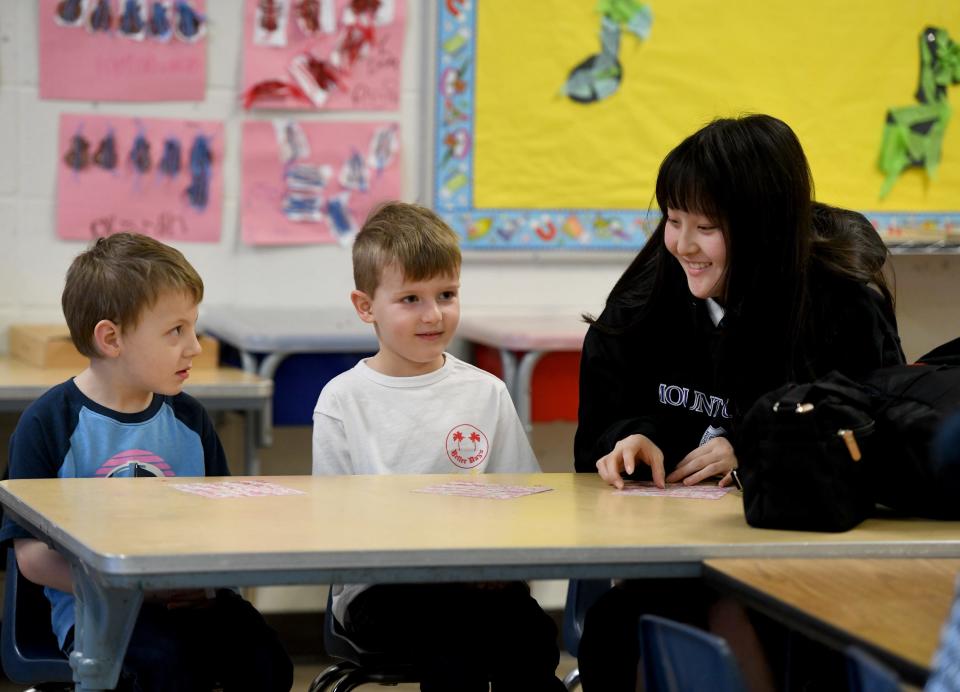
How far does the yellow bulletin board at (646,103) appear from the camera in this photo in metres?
3.43

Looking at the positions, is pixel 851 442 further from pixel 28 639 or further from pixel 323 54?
pixel 323 54

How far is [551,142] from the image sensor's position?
3.49 meters

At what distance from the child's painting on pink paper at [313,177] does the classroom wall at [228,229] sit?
1.2 inches

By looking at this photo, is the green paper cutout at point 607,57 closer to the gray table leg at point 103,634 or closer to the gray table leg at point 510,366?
the gray table leg at point 510,366

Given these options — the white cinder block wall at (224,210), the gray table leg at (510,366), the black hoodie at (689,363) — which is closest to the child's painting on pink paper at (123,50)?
the white cinder block wall at (224,210)

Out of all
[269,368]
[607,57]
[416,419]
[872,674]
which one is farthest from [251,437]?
[872,674]

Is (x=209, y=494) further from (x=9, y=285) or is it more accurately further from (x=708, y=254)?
(x=9, y=285)

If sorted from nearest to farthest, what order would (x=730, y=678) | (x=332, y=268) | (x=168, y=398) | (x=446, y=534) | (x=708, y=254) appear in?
(x=730, y=678) → (x=446, y=534) → (x=708, y=254) → (x=168, y=398) → (x=332, y=268)

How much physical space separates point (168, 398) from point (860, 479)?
1024 millimetres

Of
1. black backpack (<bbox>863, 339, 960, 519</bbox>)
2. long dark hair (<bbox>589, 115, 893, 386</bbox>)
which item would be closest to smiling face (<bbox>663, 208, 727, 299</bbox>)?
long dark hair (<bbox>589, 115, 893, 386</bbox>)

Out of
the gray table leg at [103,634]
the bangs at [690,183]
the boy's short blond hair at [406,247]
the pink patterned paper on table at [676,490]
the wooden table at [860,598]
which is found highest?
the bangs at [690,183]

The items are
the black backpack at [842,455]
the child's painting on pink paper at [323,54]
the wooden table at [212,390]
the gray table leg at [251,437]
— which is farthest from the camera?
the child's painting on pink paper at [323,54]

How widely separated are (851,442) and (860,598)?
0.31m

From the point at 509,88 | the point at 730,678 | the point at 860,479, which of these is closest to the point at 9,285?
the point at 509,88
